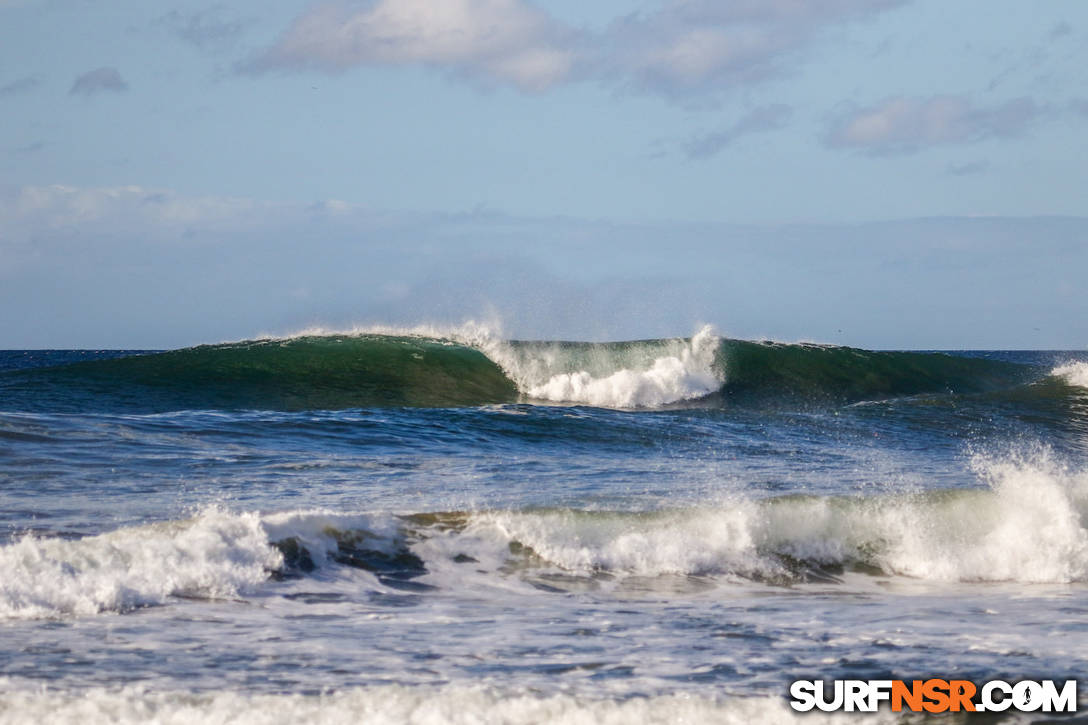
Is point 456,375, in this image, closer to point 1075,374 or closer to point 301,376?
point 301,376

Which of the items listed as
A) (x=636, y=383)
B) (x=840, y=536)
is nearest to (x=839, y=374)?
(x=636, y=383)

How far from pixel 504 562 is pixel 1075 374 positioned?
61.5 ft

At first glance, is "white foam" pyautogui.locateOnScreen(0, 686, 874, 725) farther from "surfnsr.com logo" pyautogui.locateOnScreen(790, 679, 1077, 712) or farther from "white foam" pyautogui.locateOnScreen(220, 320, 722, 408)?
"white foam" pyautogui.locateOnScreen(220, 320, 722, 408)

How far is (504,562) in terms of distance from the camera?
7516 mm

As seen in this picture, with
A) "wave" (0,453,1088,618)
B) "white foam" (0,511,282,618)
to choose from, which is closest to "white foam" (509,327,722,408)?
"wave" (0,453,1088,618)

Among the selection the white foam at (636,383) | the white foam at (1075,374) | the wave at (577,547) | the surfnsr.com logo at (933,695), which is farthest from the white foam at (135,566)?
the white foam at (1075,374)

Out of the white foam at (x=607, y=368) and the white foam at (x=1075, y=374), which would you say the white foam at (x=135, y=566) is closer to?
the white foam at (x=607, y=368)

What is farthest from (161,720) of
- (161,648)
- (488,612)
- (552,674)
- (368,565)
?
(368,565)

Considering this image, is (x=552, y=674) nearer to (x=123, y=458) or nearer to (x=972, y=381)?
(x=123, y=458)

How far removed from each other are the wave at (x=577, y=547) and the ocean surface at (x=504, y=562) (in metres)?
0.02

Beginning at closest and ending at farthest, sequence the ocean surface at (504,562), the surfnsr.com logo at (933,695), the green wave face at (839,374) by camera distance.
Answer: the surfnsr.com logo at (933,695)
the ocean surface at (504,562)
the green wave face at (839,374)

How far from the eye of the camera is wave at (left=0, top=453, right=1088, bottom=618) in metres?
6.18

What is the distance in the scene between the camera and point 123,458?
9883mm

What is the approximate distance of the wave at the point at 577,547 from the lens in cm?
618
